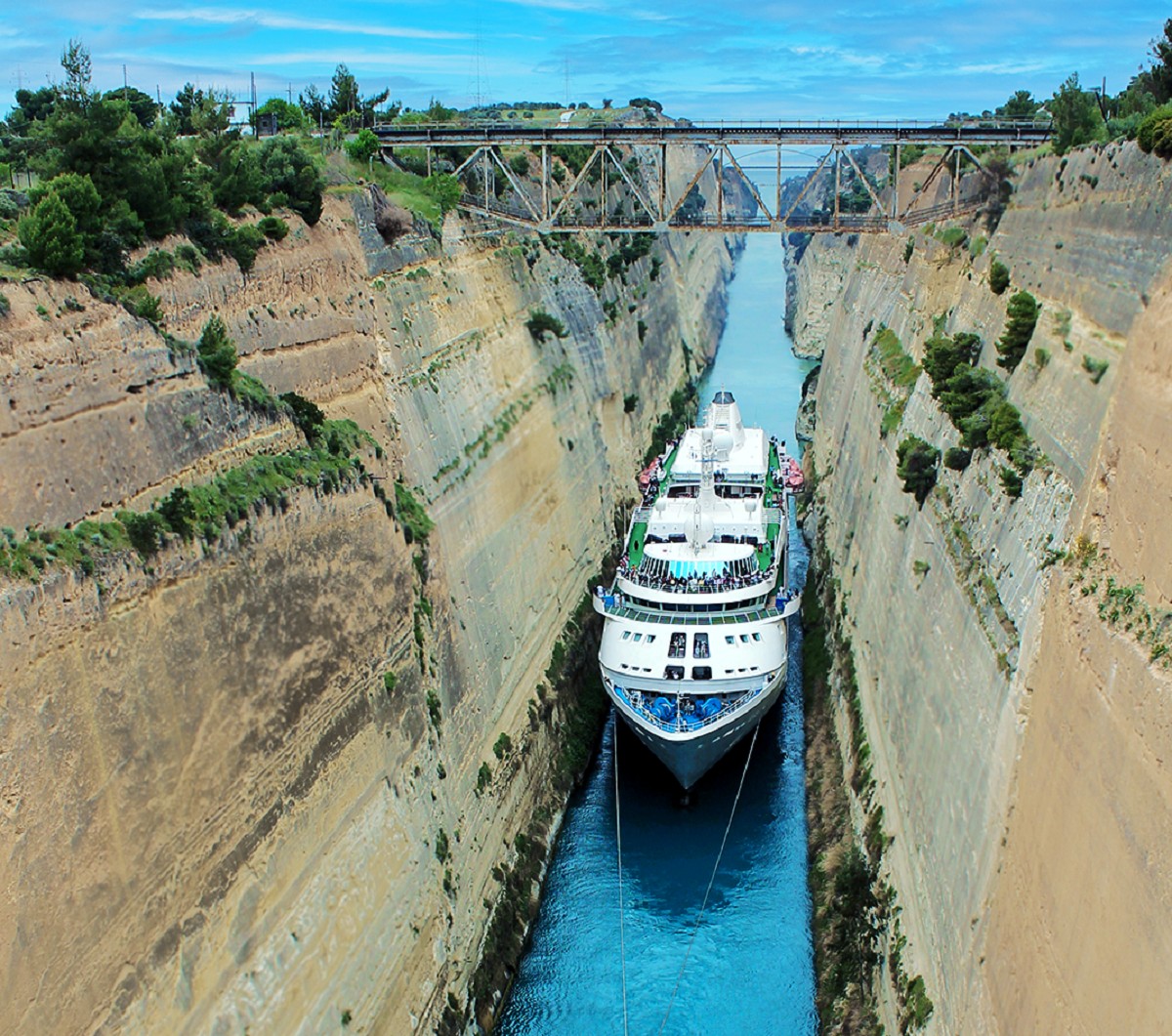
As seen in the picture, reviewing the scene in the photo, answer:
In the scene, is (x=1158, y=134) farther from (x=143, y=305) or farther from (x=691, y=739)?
(x=143, y=305)

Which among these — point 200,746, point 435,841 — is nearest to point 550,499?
point 435,841

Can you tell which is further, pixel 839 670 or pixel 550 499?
pixel 550 499

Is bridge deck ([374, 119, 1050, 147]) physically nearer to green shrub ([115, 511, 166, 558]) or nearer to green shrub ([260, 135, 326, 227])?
green shrub ([260, 135, 326, 227])

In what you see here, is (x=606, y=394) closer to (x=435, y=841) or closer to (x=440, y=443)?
(x=440, y=443)

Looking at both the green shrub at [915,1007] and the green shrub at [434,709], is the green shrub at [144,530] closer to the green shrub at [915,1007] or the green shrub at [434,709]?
the green shrub at [434,709]

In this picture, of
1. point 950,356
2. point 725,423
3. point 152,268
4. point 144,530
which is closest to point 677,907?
point 950,356
